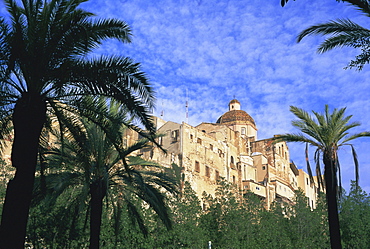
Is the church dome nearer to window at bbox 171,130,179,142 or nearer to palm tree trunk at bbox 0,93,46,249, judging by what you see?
window at bbox 171,130,179,142

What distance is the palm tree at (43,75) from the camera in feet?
31.0

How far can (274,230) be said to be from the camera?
31.6m

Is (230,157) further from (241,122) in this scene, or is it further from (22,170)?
Result: (22,170)

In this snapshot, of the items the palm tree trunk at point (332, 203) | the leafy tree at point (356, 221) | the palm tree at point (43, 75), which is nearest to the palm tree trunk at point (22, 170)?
the palm tree at point (43, 75)

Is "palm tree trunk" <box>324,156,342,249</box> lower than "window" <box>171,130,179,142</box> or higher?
lower

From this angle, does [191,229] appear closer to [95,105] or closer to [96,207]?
[96,207]

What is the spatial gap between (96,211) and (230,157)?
1531 inches

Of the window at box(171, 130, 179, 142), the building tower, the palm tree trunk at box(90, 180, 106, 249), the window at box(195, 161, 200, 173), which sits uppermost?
the building tower

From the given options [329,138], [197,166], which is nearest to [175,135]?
[197,166]

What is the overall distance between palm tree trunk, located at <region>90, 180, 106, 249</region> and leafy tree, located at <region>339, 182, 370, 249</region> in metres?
19.9

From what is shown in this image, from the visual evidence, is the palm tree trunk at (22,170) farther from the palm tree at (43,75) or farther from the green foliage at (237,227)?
the green foliage at (237,227)

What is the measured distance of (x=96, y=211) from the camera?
1477 centimetres

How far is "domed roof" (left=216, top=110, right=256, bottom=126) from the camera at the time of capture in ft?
217

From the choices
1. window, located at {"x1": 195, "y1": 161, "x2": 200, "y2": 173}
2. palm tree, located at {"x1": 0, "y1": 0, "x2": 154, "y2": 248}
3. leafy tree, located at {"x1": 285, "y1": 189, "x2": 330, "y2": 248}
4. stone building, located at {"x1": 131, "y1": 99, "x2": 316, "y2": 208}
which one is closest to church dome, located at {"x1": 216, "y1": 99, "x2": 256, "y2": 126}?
stone building, located at {"x1": 131, "y1": 99, "x2": 316, "y2": 208}
